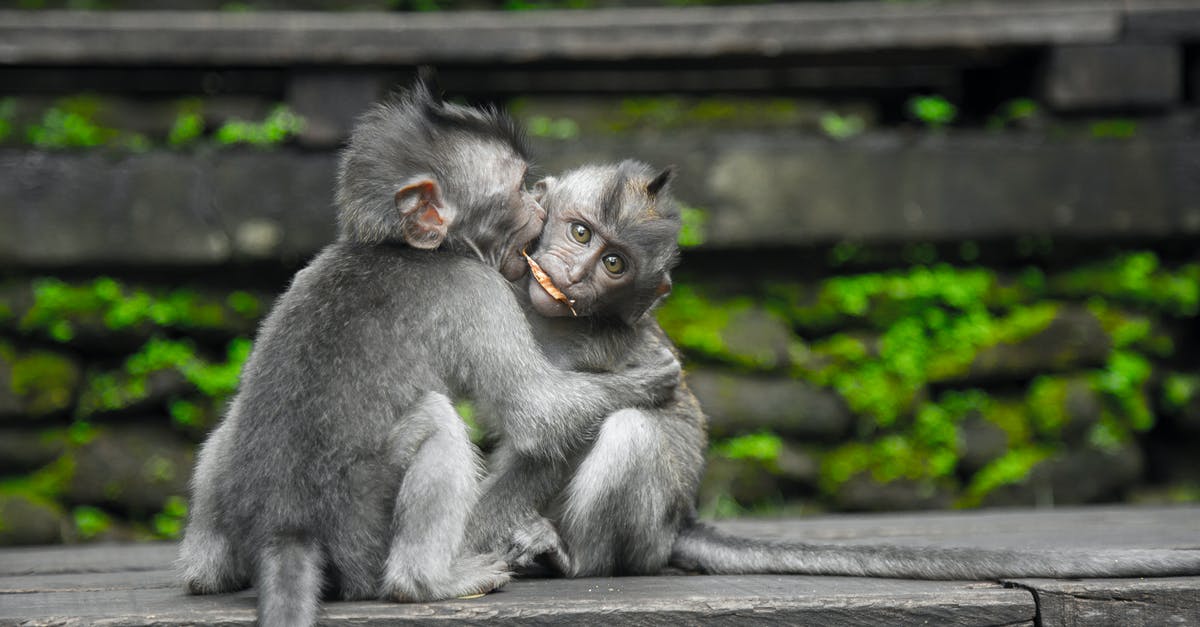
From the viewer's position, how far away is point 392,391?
10.3 feet

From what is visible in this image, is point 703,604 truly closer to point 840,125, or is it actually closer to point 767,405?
point 767,405

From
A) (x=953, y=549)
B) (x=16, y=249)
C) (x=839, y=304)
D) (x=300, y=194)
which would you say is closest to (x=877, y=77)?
(x=839, y=304)

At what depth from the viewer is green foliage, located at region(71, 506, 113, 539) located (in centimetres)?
569

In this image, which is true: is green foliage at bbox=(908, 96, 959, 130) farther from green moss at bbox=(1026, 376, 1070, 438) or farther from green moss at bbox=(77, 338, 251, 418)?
green moss at bbox=(77, 338, 251, 418)

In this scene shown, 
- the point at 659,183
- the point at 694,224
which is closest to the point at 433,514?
the point at 659,183

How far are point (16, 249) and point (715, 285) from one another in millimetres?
3391

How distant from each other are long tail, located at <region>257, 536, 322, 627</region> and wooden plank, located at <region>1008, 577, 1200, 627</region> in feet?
5.99

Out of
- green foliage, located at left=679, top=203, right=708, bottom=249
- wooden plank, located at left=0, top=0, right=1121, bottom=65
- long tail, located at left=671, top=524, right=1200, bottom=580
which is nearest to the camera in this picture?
long tail, located at left=671, top=524, right=1200, bottom=580

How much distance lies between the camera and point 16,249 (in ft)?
18.4

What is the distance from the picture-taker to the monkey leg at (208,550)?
323cm

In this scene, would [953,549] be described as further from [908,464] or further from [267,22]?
[267,22]

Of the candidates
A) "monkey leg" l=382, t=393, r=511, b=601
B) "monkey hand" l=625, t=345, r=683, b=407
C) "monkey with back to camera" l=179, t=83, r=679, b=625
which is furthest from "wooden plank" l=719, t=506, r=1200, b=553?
"monkey leg" l=382, t=393, r=511, b=601

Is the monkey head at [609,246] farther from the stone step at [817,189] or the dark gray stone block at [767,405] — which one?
the dark gray stone block at [767,405]

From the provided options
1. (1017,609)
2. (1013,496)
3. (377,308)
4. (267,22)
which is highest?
(267,22)
